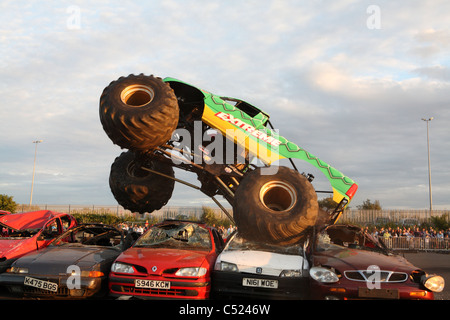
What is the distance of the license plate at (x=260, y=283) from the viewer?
19.2 ft

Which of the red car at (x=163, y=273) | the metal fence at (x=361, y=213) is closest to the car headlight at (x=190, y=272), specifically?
the red car at (x=163, y=273)

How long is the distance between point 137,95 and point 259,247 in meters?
4.02

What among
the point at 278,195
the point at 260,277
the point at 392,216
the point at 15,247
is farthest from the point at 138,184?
the point at 392,216

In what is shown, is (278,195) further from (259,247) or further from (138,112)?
(138,112)

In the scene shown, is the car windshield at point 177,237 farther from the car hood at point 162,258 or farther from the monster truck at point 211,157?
the monster truck at point 211,157

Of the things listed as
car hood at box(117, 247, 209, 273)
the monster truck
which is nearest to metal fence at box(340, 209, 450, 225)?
the monster truck

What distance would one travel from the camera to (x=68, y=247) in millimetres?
7484

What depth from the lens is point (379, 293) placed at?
5.33 metres

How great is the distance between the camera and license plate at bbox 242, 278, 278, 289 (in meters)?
5.85

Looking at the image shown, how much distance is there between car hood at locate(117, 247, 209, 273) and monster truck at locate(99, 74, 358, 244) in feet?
4.53

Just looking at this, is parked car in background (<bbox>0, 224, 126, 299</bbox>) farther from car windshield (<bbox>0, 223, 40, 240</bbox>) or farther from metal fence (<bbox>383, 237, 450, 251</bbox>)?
metal fence (<bbox>383, 237, 450, 251</bbox>)

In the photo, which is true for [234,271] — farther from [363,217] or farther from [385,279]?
[363,217]
